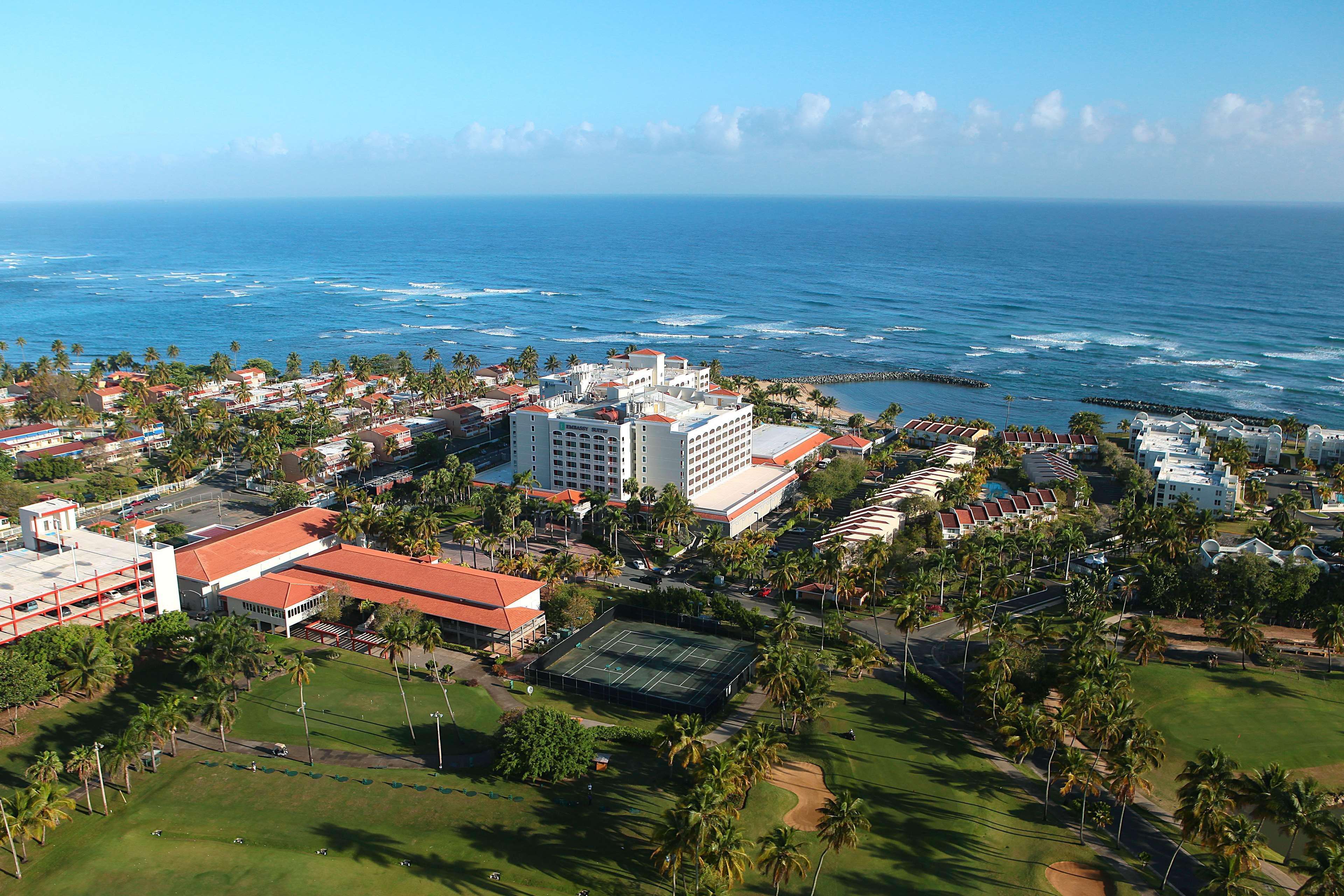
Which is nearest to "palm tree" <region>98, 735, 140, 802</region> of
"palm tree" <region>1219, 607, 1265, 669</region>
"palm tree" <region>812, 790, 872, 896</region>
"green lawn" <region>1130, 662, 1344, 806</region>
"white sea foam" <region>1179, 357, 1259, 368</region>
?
"palm tree" <region>812, 790, 872, 896</region>

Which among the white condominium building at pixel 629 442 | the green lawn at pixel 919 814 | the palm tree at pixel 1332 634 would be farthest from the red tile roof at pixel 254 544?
the palm tree at pixel 1332 634

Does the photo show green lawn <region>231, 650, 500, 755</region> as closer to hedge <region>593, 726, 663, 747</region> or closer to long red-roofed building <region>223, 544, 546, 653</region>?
long red-roofed building <region>223, 544, 546, 653</region>

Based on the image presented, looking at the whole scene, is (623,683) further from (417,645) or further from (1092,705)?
(1092,705)

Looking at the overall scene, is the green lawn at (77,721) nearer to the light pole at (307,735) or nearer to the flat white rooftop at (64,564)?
the light pole at (307,735)

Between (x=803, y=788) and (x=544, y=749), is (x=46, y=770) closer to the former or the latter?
(x=544, y=749)

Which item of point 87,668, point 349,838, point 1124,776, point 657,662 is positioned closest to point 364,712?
point 349,838
